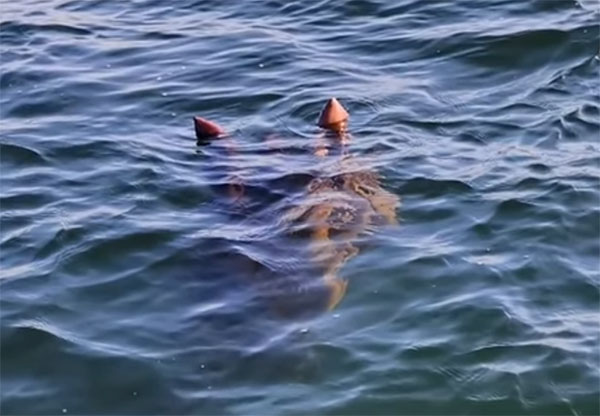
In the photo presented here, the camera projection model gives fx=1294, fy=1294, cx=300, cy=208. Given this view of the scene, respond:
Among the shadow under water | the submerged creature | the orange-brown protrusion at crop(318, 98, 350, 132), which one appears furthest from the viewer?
the orange-brown protrusion at crop(318, 98, 350, 132)

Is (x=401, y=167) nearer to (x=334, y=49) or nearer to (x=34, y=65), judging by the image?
(x=334, y=49)

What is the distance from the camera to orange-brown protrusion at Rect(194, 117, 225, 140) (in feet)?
25.3

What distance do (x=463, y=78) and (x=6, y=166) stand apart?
9.90ft

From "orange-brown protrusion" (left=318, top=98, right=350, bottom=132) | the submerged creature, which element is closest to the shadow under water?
the submerged creature

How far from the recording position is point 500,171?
7.05 metres

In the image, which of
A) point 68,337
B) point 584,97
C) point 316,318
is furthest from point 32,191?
point 584,97

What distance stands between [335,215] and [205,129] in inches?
61.6

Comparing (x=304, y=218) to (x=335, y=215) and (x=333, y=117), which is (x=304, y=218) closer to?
(x=335, y=215)

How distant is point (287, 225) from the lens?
649 cm

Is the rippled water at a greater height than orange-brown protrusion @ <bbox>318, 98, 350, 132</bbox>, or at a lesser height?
lesser

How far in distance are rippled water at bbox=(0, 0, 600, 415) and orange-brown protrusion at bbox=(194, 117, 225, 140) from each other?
99 millimetres

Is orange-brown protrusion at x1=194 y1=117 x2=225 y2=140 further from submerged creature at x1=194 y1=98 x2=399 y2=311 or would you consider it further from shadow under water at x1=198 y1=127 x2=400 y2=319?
submerged creature at x1=194 y1=98 x2=399 y2=311

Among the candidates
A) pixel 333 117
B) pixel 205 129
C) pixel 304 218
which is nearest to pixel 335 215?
pixel 304 218

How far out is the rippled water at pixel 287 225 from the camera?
535 centimetres
